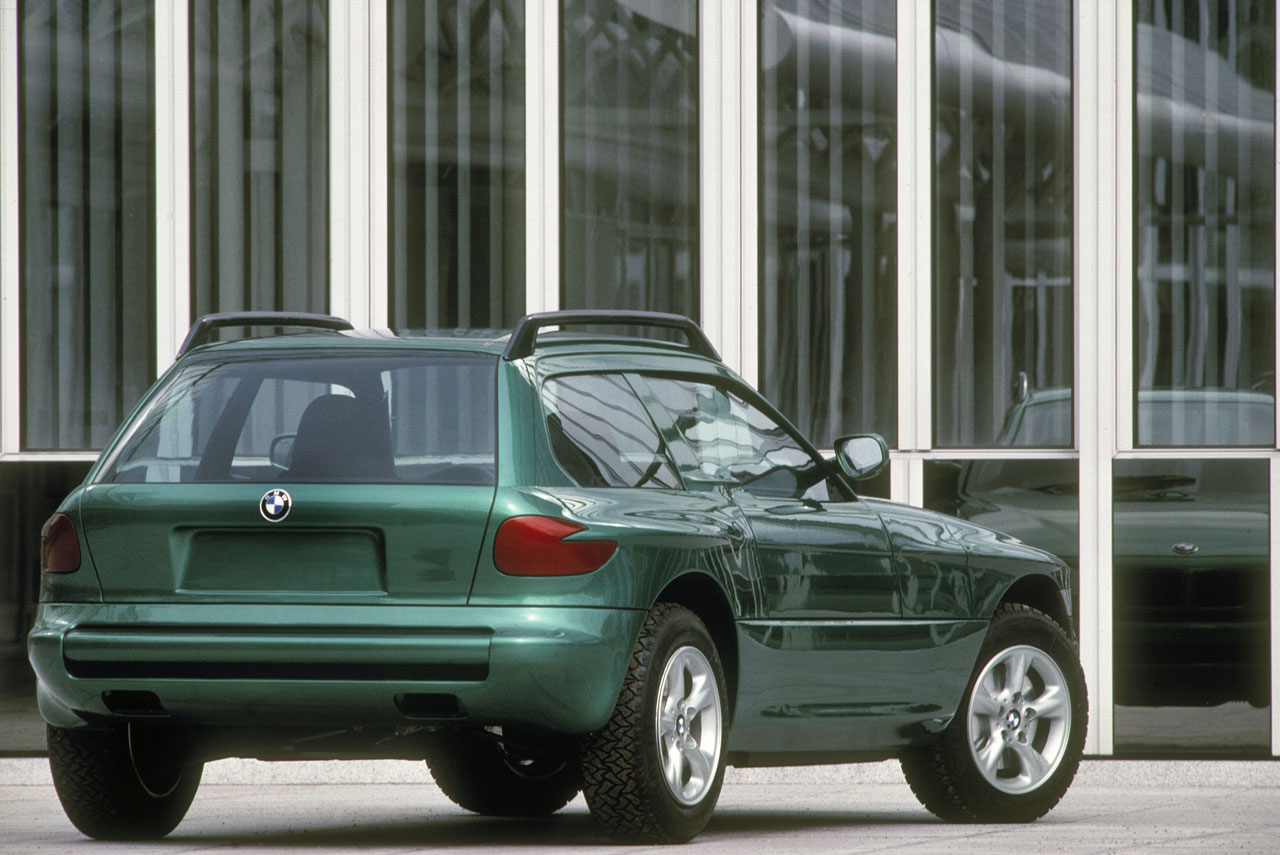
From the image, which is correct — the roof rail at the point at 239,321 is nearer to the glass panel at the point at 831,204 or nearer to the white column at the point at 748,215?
the white column at the point at 748,215

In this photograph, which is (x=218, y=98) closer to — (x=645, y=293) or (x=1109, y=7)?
(x=645, y=293)

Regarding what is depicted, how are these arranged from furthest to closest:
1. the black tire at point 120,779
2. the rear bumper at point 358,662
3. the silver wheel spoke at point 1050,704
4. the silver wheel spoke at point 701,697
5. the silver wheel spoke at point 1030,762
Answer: the silver wheel spoke at point 1050,704 < the silver wheel spoke at point 1030,762 < the black tire at point 120,779 < the silver wheel spoke at point 701,697 < the rear bumper at point 358,662

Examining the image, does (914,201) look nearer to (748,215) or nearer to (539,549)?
(748,215)

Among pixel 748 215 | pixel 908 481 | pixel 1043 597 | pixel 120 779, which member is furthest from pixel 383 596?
pixel 748 215

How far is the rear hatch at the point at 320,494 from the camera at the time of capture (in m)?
6.69

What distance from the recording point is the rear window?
22.5 feet

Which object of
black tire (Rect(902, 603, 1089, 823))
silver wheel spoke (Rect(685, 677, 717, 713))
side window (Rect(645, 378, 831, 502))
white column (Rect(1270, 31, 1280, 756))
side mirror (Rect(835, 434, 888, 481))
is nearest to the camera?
silver wheel spoke (Rect(685, 677, 717, 713))

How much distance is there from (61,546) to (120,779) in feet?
2.90

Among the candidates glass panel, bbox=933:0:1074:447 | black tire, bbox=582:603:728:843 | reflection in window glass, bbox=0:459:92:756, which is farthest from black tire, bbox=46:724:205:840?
glass panel, bbox=933:0:1074:447

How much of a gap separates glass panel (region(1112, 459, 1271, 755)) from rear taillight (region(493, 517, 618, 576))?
618 cm

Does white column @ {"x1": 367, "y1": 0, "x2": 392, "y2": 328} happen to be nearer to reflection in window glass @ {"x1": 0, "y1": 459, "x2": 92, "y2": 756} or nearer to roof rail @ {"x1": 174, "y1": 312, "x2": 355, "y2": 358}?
reflection in window glass @ {"x1": 0, "y1": 459, "x2": 92, "y2": 756}

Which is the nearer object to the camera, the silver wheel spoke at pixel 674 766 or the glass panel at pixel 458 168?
the silver wheel spoke at pixel 674 766

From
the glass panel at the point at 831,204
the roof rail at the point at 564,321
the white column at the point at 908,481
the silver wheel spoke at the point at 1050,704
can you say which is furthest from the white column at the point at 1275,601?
the roof rail at the point at 564,321

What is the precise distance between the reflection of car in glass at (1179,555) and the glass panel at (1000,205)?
628mm
